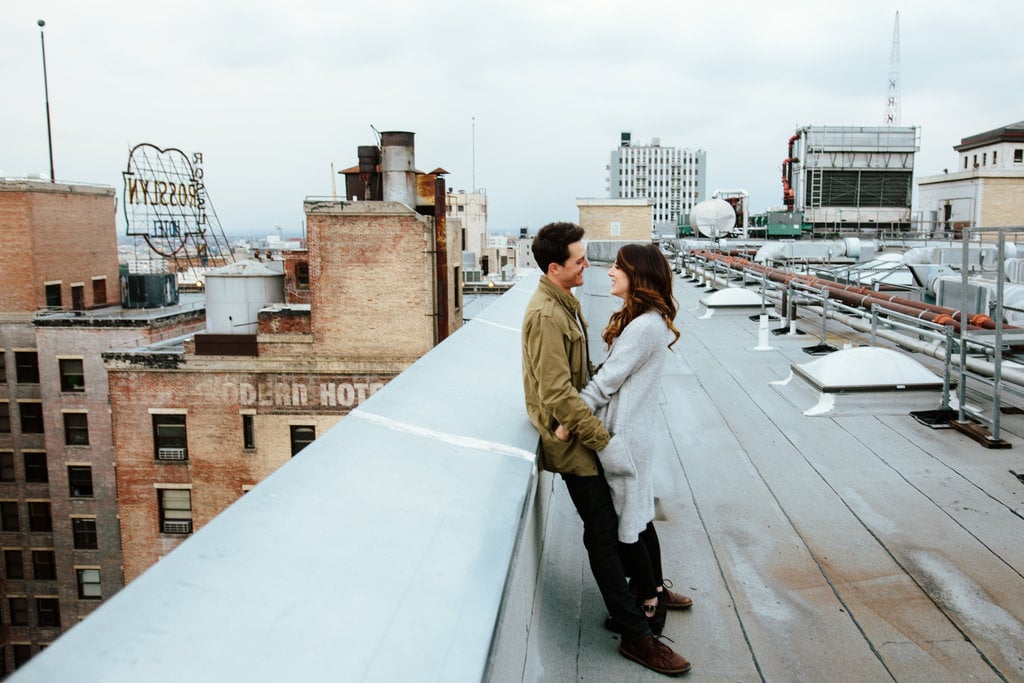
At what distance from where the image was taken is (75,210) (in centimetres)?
4169

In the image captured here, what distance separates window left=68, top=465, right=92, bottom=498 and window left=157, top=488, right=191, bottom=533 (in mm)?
5565

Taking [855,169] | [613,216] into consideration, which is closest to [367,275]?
[613,216]

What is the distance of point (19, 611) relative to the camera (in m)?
35.4

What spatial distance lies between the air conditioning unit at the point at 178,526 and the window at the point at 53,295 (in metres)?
15.7

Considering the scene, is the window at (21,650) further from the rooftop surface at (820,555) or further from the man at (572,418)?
the man at (572,418)

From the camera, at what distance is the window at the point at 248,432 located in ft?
97.6

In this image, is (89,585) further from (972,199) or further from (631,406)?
(972,199)

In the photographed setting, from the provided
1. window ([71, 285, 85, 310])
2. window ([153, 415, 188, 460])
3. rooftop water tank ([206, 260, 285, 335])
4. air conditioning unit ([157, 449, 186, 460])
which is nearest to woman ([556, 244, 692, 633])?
rooftop water tank ([206, 260, 285, 335])

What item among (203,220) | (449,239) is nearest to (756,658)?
(449,239)

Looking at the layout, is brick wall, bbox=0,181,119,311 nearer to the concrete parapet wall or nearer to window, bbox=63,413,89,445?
window, bbox=63,413,89,445

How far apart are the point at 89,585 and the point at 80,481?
4.49 metres

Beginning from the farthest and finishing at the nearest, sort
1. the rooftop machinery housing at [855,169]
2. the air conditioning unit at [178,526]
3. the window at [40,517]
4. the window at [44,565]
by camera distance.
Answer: the rooftop machinery housing at [855,169] → the window at [40,517] → the window at [44,565] → the air conditioning unit at [178,526]

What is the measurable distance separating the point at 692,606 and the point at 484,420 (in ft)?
3.83

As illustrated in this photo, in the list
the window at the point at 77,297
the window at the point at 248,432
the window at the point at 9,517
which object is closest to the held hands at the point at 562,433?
the window at the point at 248,432
